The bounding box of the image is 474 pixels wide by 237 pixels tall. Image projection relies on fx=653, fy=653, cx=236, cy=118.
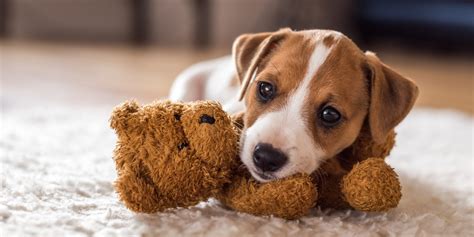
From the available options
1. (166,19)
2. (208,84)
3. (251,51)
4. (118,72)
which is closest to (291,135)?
(251,51)

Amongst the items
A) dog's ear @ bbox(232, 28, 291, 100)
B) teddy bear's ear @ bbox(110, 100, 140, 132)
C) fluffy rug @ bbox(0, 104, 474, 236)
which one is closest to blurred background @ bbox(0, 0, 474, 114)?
fluffy rug @ bbox(0, 104, 474, 236)

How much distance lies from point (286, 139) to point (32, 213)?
0.76 meters

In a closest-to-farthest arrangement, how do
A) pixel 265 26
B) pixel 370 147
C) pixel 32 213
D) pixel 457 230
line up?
pixel 32 213 < pixel 457 230 < pixel 370 147 < pixel 265 26

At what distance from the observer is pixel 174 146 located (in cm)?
184

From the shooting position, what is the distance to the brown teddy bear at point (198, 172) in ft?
5.99

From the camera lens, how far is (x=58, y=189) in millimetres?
2102

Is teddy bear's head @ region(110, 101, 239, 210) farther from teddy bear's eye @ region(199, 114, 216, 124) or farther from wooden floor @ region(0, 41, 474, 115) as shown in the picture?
wooden floor @ region(0, 41, 474, 115)

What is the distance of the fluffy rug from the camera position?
1771 mm

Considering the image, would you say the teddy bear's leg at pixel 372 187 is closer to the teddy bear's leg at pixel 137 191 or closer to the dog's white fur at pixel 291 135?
the dog's white fur at pixel 291 135

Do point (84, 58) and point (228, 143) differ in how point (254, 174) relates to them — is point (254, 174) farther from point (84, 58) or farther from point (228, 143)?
point (84, 58)

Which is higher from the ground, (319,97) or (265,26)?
(265,26)

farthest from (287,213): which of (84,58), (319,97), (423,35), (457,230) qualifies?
(423,35)

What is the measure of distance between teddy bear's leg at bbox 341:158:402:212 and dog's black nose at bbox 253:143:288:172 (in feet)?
0.73

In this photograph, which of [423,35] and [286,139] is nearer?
[286,139]
